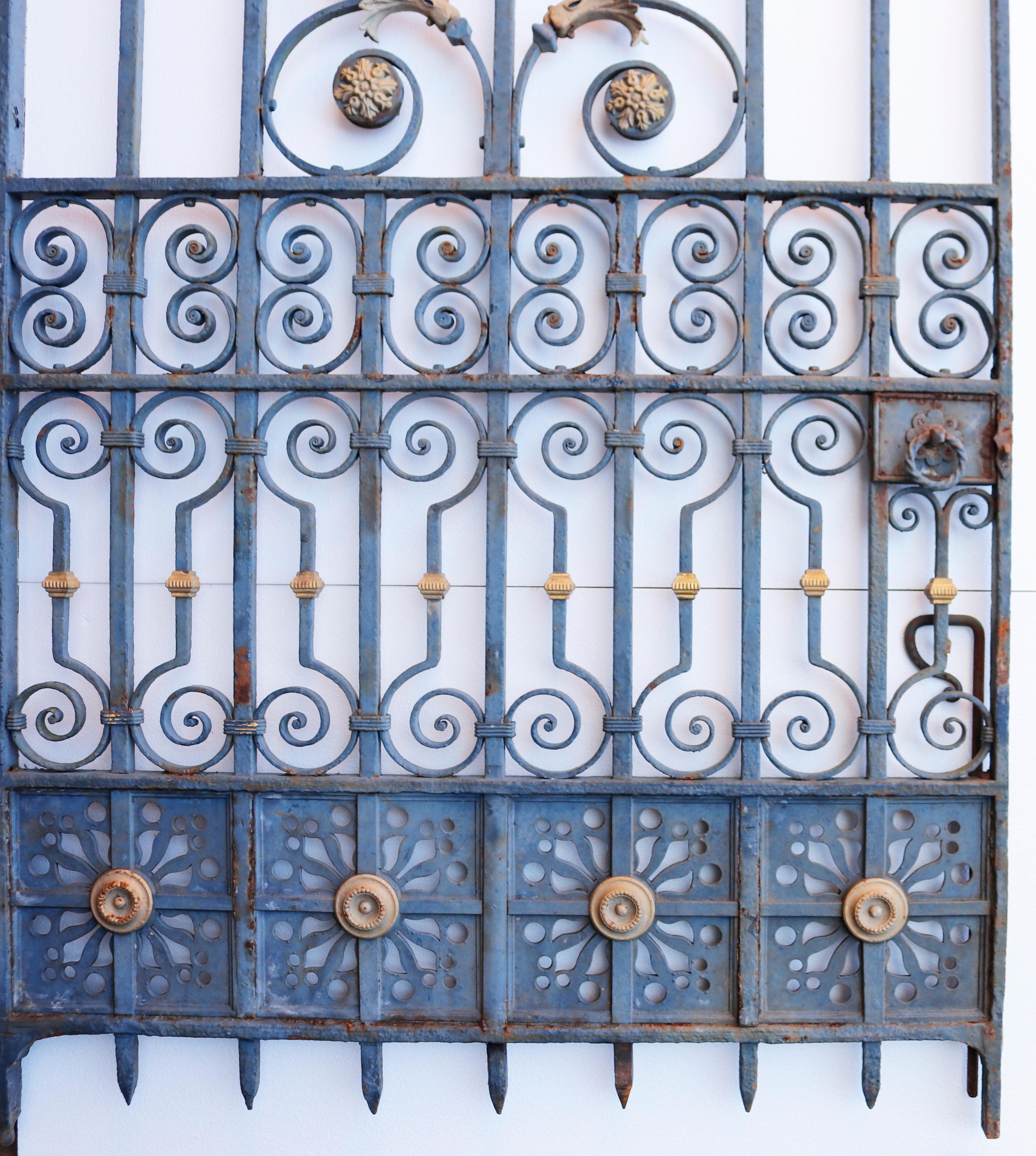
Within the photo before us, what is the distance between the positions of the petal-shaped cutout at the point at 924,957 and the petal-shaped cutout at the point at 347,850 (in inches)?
29.4

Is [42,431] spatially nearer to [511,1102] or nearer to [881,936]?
[511,1102]

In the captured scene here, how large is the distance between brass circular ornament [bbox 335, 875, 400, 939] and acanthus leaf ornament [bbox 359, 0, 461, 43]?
1125mm

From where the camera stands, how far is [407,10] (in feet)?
3.57

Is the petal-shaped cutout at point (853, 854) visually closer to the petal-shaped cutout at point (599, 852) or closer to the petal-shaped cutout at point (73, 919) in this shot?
the petal-shaped cutout at point (599, 852)

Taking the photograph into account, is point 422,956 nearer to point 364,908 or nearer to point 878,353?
point 364,908

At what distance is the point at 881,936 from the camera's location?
1.07m

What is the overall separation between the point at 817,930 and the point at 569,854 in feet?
1.15

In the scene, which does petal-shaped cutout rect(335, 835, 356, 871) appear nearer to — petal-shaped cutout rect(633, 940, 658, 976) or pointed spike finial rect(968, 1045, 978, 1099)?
petal-shaped cutout rect(633, 940, 658, 976)

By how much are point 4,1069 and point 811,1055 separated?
3.64 feet

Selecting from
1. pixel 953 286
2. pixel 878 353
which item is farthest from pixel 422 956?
pixel 953 286

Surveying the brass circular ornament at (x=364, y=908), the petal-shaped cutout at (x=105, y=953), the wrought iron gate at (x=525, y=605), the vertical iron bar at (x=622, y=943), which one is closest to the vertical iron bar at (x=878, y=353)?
the wrought iron gate at (x=525, y=605)

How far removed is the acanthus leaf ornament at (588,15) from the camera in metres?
1.07

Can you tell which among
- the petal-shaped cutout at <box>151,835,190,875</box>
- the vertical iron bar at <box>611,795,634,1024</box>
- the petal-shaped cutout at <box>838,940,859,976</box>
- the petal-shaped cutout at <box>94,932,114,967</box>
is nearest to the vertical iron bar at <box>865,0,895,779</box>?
the petal-shaped cutout at <box>838,940,859,976</box>

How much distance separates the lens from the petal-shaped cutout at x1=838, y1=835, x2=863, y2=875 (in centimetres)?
109
